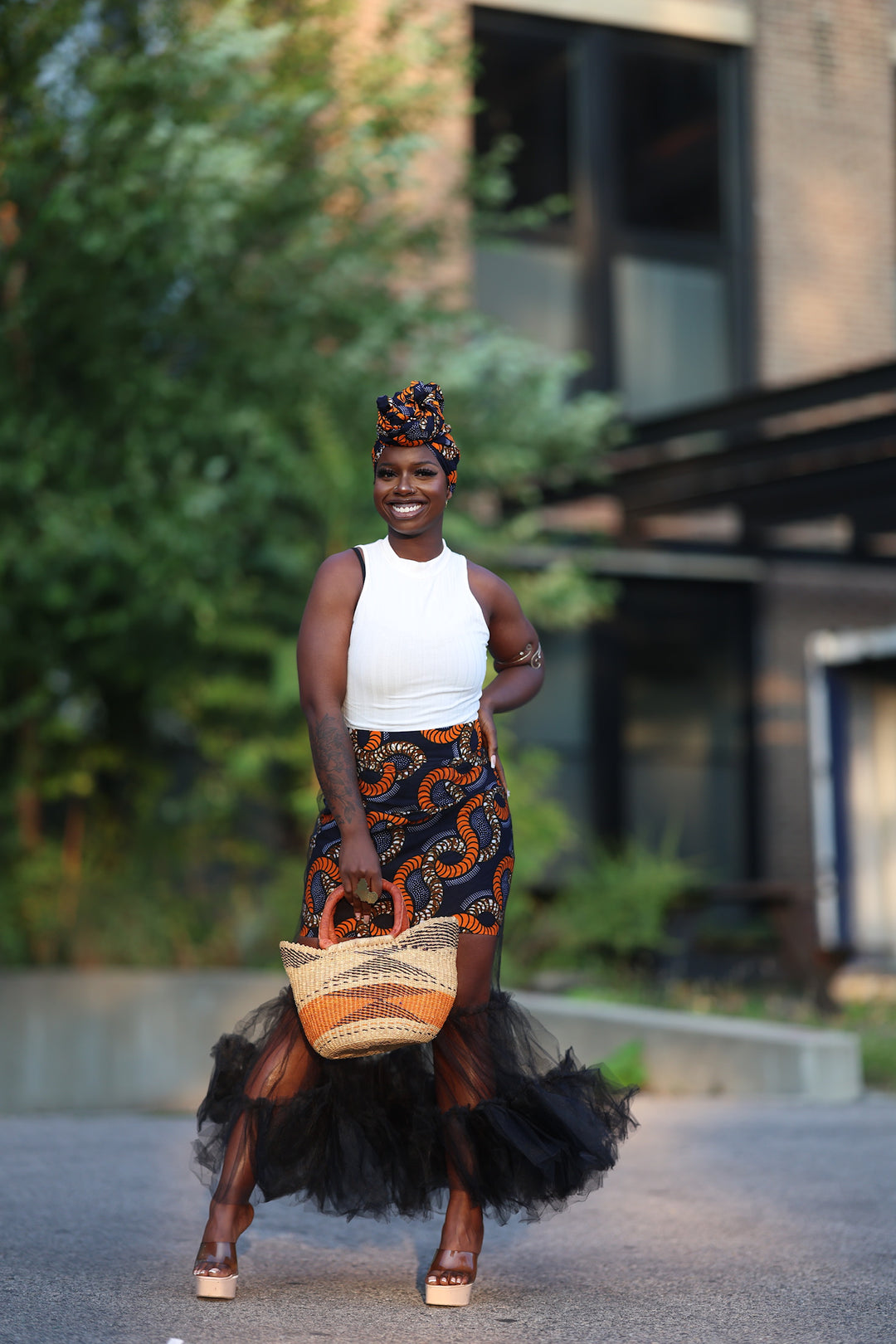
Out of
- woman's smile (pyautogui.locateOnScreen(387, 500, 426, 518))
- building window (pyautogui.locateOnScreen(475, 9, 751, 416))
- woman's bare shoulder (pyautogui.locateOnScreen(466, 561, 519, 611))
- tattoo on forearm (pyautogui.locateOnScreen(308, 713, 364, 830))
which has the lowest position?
tattoo on forearm (pyautogui.locateOnScreen(308, 713, 364, 830))

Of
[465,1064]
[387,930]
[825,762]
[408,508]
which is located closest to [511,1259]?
[465,1064]

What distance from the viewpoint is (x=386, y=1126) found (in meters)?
3.86

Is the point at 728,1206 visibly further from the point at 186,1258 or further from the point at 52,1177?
the point at 52,1177

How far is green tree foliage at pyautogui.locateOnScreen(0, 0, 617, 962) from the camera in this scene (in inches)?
332

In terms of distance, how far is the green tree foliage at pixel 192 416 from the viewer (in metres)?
8.42

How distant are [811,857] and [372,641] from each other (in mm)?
10925

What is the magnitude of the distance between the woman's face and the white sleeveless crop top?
114 millimetres

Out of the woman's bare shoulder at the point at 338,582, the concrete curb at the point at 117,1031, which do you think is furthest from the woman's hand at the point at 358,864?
the concrete curb at the point at 117,1031

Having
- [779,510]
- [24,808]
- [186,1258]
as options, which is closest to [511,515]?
[779,510]

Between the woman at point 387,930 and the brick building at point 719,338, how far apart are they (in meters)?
9.47

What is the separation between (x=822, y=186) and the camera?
14555mm

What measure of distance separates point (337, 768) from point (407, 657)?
30 cm

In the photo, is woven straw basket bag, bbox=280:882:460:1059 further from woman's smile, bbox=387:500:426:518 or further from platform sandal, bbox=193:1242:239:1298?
woman's smile, bbox=387:500:426:518
